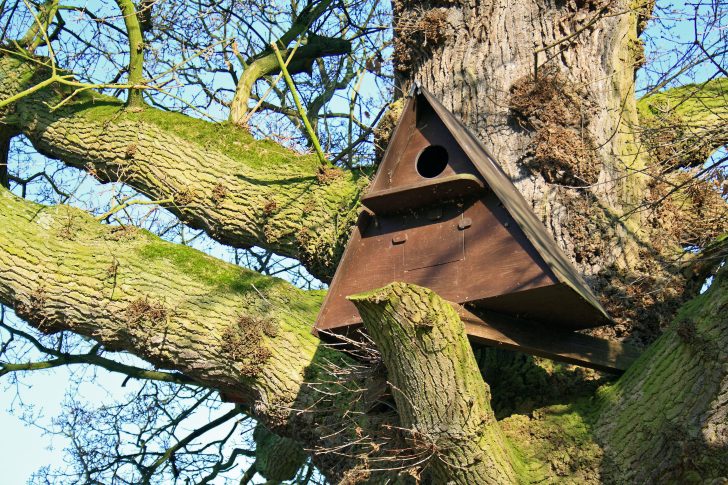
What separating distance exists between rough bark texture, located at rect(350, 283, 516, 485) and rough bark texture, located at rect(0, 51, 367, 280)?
5.34 ft

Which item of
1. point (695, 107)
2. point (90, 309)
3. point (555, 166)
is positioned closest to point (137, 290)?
point (90, 309)

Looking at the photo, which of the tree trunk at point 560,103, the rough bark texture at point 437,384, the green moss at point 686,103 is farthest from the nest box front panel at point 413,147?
the green moss at point 686,103

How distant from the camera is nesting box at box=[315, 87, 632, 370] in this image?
346 centimetres

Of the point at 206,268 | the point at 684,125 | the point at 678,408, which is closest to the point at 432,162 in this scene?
the point at 684,125

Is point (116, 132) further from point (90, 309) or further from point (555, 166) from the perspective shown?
point (555, 166)

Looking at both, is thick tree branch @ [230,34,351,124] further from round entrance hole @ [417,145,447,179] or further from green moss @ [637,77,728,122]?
green moss @ [637,77,728,122]

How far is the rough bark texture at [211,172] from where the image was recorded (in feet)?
15.9

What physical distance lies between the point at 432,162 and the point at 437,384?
4.11ft

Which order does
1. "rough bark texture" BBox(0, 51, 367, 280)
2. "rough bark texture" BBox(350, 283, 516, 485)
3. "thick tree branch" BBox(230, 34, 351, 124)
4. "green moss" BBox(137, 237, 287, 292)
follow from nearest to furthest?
1. "rough bark texture" BBox(350, 283, 516, 485)
2. "green moss" BBox(137, 237, 287, 292)
3. "rough bark texture" BBox(0, 51, 367, 280)
4. "thick tree branch" BBox(230, 34, 351, 124)

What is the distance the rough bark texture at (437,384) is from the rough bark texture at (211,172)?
1.63 meters

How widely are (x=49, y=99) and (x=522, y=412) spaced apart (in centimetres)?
341

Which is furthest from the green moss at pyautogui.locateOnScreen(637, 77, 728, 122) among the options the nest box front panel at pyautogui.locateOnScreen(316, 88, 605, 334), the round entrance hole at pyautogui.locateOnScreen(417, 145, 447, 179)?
the nest box front panel at pyautogui.locateOnScreen(316, 88, 605, 334)

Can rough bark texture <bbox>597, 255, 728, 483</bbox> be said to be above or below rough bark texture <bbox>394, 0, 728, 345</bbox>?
below

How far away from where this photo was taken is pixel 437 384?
317 cm
